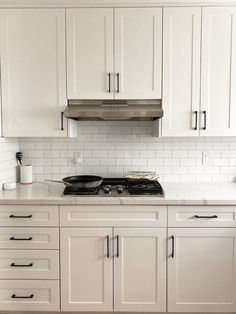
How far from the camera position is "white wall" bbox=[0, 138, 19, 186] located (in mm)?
2506

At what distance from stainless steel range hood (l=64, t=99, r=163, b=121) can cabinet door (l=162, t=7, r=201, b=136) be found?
142 millimetres

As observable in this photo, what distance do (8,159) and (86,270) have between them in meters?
1.20

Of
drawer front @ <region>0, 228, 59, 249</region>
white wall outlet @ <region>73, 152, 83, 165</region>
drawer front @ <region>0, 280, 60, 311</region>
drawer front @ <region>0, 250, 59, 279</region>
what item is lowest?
drawer front @ <region>0, 280, 60, 311</region>

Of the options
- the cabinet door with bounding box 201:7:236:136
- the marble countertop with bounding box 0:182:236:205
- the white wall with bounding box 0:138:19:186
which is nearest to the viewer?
the marble countertop with bounding box 0:182:236:205

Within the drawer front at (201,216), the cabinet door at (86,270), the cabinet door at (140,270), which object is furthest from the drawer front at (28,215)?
the drawer front at (201,216)

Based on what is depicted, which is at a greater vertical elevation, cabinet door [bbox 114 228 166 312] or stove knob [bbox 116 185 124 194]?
stove knob [bbox 116 185 124 194]

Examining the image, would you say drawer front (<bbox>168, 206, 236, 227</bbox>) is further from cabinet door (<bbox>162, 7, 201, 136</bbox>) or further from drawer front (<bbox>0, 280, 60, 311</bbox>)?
drawer front (<bbox>0, 280, 60, 311</bbox>)

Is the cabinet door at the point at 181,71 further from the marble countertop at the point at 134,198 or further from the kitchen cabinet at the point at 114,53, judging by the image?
the marble countertop at the point at 134,198

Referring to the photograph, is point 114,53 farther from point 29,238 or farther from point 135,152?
point 29,238

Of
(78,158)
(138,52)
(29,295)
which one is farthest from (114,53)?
(29,295)

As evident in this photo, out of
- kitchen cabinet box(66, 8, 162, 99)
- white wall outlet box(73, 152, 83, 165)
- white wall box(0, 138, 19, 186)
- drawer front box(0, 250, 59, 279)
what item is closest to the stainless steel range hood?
kitchen cabinet box(66, 8, 162, 99)

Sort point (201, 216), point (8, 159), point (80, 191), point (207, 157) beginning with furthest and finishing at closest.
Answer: point (207, 157) → point (8, 159) → point (80, 191) → point (201, 216)

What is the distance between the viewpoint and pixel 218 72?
239 cm

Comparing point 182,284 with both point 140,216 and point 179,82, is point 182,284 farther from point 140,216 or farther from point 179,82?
point 179,82
